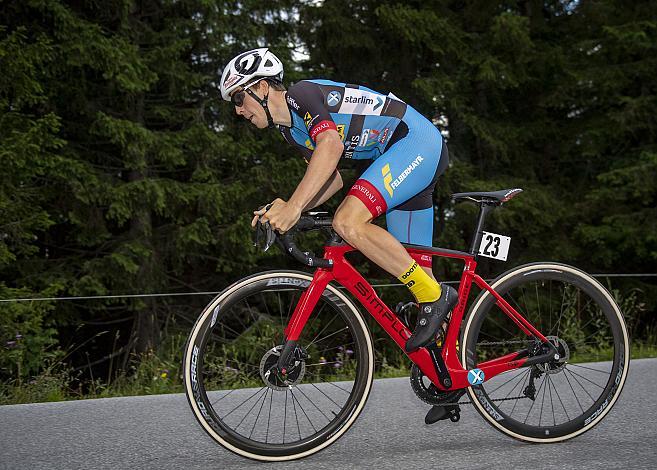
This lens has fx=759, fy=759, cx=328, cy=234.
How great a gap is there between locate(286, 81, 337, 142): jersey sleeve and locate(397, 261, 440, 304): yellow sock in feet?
2.51

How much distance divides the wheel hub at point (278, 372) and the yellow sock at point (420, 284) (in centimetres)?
63

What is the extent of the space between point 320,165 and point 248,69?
61 cm

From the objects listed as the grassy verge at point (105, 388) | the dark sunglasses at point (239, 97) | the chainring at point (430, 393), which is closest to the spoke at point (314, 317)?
the chainring at point (430, 393)

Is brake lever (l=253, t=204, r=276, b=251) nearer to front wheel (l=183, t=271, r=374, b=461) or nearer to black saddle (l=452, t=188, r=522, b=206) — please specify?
front wheel (l=183, t=271, r=374, b=461)

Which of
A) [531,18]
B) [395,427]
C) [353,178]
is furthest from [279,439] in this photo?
[531,18]

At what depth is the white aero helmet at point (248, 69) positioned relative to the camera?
360 centimetres

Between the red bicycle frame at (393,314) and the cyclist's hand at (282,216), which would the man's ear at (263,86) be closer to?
the cyclist's hand at (282,216)

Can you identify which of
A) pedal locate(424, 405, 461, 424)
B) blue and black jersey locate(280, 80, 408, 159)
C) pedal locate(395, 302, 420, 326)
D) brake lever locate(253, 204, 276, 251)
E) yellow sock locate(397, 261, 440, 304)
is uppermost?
blue and black jersey locate(280, 80, 408, 159)

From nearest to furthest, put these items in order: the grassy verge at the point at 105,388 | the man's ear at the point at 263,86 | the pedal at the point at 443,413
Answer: the man's ear at the point at 263,86
the pedal at the point at 443,413
the grassy verge at the point at 105,388

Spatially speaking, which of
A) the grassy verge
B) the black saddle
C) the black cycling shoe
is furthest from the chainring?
the grassy verge

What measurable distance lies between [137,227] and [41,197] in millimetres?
2052

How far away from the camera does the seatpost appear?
384 cm

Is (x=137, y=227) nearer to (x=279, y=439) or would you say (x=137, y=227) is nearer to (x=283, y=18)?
(x=283, y=18)

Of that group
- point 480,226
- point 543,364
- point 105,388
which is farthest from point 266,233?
point 105,388
